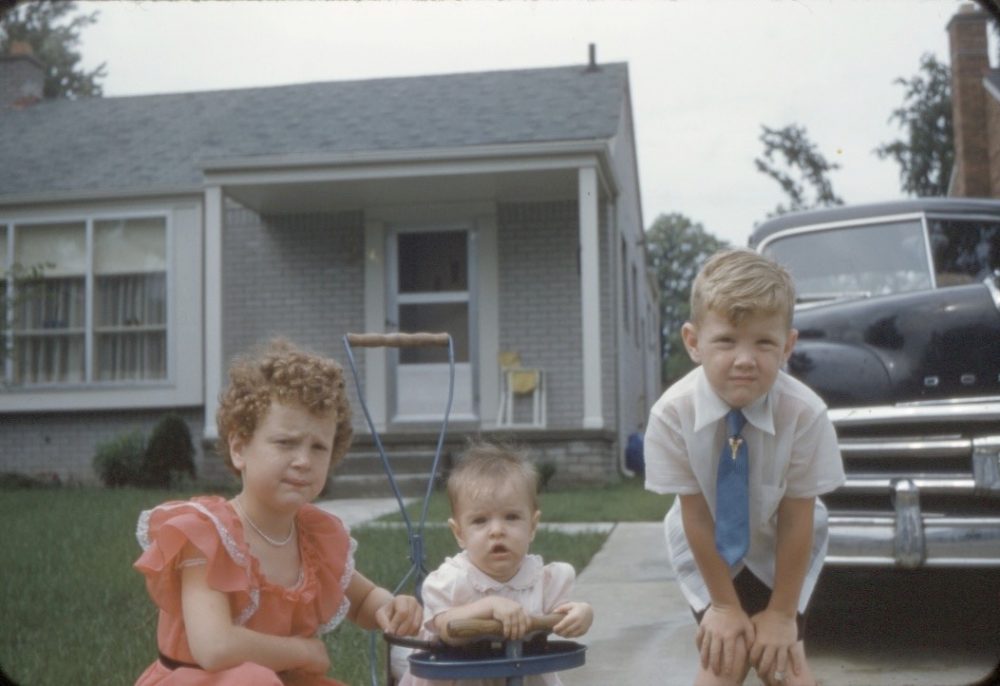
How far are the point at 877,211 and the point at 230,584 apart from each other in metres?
3.82

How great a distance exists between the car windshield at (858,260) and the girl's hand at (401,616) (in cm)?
308

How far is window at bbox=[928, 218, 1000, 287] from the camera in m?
4.71

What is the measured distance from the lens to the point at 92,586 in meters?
5.18

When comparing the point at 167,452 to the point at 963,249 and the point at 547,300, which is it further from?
the point at 963,249

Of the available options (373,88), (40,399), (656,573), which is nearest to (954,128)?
(656,573)

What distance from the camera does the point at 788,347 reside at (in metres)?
2.53

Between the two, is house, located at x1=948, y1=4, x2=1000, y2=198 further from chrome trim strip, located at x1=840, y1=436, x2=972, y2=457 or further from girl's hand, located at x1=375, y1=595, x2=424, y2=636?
girl's hand, located at x1=375, y1=595, x2=424, y2=636

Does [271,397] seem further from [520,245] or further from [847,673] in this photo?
[520,245]

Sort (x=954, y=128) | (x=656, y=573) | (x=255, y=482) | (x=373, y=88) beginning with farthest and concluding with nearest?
(x=373, y=88)
(x=954, y=128)
(x=656, y=573)
(x=255, y=482)

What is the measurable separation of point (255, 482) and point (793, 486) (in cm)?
126

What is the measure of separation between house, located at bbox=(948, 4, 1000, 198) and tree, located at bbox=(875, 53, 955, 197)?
80mm

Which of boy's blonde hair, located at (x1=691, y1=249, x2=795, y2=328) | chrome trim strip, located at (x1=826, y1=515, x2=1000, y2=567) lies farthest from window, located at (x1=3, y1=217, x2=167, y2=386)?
boy's blonde hair, located at (x1=691, y1=249, x2=795, y2=328)

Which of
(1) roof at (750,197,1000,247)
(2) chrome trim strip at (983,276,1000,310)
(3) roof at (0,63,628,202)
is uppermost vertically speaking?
(3) roof at (0,63,628,202)

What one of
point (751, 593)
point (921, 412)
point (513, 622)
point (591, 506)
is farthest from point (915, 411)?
point (591, 506)
